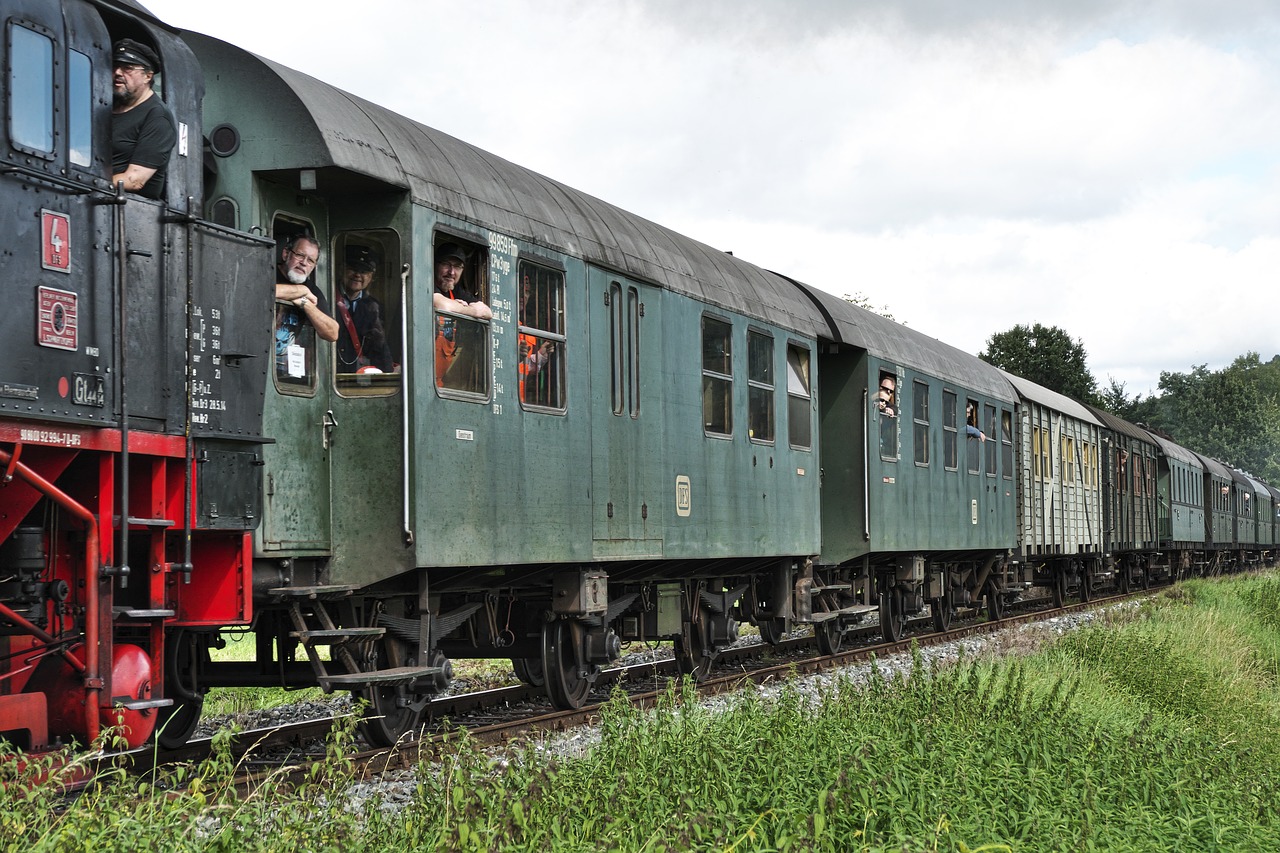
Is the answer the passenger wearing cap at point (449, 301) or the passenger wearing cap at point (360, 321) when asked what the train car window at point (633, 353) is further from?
the passenger wearing cap at point (360, 321)

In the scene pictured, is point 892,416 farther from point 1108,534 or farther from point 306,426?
point 1108,534

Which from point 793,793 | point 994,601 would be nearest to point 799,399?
point 793,793

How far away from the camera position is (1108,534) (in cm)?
2984

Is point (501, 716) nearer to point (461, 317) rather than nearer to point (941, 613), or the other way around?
point (461, 317)

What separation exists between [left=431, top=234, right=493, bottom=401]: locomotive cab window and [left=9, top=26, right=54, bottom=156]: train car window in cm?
273

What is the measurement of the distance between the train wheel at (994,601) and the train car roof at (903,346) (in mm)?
3048

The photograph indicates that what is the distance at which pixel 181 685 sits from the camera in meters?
8.28

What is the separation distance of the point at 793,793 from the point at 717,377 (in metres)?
6.82

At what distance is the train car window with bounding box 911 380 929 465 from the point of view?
59.1 feet

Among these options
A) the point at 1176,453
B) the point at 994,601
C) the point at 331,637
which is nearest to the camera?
the point at 331,637

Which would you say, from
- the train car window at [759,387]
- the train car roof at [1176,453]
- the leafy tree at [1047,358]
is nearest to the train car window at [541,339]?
the train car window at [759,387]

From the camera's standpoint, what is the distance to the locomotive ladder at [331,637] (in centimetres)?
777

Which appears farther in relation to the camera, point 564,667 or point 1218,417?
point 1218,417

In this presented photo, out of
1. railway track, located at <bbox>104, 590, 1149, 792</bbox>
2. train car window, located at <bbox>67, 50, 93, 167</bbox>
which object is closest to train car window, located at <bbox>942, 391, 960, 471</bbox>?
railway track, located at <bbox>104, 590, 1149, 792</bbox>
